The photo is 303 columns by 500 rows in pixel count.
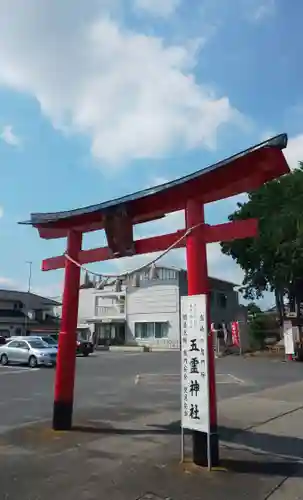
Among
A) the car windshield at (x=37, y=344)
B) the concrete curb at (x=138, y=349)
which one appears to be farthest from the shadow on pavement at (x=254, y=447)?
the concrete curb at (x=138, y=349)

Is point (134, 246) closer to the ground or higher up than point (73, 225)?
closer to the ground

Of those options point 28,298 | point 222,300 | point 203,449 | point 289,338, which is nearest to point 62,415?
point 203,449

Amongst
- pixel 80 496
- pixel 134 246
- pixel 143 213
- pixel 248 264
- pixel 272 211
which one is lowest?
pixel 80 496

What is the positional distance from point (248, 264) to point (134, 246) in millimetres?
35361

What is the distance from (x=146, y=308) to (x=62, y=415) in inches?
1649

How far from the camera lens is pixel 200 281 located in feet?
21.0

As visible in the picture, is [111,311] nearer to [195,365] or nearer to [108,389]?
[108,389]

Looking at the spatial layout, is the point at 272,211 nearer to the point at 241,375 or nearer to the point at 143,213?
the point at 241,375

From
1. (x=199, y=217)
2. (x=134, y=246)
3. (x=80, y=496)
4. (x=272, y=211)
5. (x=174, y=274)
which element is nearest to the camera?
(x=80, y=496)

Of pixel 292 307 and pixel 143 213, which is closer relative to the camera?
pixel 143 213

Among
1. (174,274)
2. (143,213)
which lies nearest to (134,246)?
(143,213)

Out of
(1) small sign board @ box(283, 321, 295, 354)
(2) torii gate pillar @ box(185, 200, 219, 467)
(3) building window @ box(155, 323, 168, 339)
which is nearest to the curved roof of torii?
(2) torii gate pillar @ box(185, 200, 219, 467)

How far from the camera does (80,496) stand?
16.5 ft

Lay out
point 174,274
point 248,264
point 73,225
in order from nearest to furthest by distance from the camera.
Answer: point 73,225, point 248,264, point 174,274
